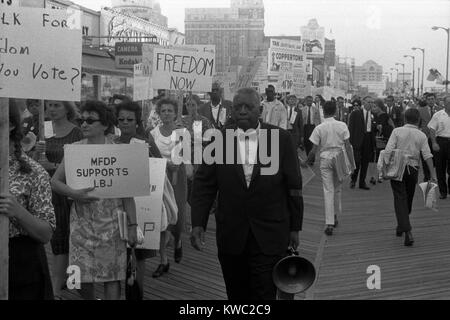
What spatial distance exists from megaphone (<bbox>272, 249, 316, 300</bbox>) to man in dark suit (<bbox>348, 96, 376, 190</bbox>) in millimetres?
9532

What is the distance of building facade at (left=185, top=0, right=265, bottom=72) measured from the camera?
986 inches

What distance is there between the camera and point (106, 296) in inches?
187

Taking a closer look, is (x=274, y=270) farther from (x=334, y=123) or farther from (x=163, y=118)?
(x=334, y=123)

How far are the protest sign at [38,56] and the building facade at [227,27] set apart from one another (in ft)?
56.7

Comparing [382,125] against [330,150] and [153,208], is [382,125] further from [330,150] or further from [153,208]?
[153,208]

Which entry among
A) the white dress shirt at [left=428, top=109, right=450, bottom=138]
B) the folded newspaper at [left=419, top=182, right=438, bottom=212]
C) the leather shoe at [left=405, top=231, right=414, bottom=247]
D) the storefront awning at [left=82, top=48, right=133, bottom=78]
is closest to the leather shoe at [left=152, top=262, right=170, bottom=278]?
the leather shoe at [left=405, top=231, right=414, bottom=247]

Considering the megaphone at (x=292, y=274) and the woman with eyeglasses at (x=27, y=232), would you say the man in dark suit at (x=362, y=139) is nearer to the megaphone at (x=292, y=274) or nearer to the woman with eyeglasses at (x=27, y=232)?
the megaphone at (x=292, y=274)

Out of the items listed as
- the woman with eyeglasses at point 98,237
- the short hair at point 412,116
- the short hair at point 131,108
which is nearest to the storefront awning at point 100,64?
the short hair at point 412,116

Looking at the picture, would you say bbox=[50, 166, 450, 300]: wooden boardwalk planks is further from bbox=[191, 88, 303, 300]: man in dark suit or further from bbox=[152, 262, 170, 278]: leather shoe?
bbox=[191, 88, 303, 300]: man in dark suit
